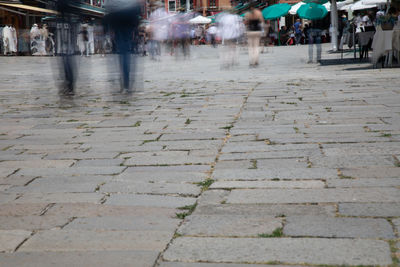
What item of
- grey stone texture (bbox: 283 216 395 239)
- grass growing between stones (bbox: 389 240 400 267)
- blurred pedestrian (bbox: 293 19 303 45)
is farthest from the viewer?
blurred pedestrian (bbox: 293 19 303 45)

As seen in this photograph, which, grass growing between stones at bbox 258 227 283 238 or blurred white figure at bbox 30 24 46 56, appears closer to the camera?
grass growing between stones at bbox 258 227 283 238

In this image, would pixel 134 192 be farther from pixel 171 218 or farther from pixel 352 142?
pixel 352 142

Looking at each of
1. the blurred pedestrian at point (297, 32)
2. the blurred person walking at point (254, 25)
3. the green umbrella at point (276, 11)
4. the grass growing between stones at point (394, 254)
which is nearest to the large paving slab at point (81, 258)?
the grass growing between stones at point (394, 254)

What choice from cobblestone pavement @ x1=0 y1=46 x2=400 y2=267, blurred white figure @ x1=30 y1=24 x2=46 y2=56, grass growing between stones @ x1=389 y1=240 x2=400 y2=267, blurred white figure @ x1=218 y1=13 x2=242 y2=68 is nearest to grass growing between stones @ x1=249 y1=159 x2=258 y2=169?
cobblestone pavement @ x1=0 y1=46 x2=400 y2=267

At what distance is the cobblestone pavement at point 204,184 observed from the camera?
8.16 feet

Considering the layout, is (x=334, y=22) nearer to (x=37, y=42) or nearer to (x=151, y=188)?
(x=37, y=42)

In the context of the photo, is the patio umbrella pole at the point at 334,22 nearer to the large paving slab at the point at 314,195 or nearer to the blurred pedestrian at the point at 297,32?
the blurred pedestrian at the point at 297,32

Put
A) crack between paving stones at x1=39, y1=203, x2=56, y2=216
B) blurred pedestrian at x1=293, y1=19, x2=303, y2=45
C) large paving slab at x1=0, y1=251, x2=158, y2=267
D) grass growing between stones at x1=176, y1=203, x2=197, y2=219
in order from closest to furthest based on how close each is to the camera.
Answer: large paving slab at x1=0, y1=251, x2=158, y2=267 < grass growing between stones at x1=176, y1=203, x2=197, y2=219 < crack between paving stones at x1=39, y1=203, x2=56, y2=216 < blurred pedestrian at x1=293, y1=19, x2=303, y2=45

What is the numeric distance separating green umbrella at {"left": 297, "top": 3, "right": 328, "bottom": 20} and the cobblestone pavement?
2085cm

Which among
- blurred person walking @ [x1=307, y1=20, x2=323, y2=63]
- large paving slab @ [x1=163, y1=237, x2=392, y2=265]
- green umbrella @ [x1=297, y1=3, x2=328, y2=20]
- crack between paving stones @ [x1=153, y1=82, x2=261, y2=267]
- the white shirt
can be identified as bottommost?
crack between paving stones @ [x1=153, y1=82, x2=261, y2=267]

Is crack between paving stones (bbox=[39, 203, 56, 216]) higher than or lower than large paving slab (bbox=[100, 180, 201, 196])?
higher

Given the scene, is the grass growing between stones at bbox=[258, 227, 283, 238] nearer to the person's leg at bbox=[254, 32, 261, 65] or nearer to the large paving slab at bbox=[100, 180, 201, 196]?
the large paving slab at bbox=[100, 180, 201, 196]

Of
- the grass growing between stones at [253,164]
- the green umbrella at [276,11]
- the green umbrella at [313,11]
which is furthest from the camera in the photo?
the green umbrella at [276,11]

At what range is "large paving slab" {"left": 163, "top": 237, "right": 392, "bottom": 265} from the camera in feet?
7.61
